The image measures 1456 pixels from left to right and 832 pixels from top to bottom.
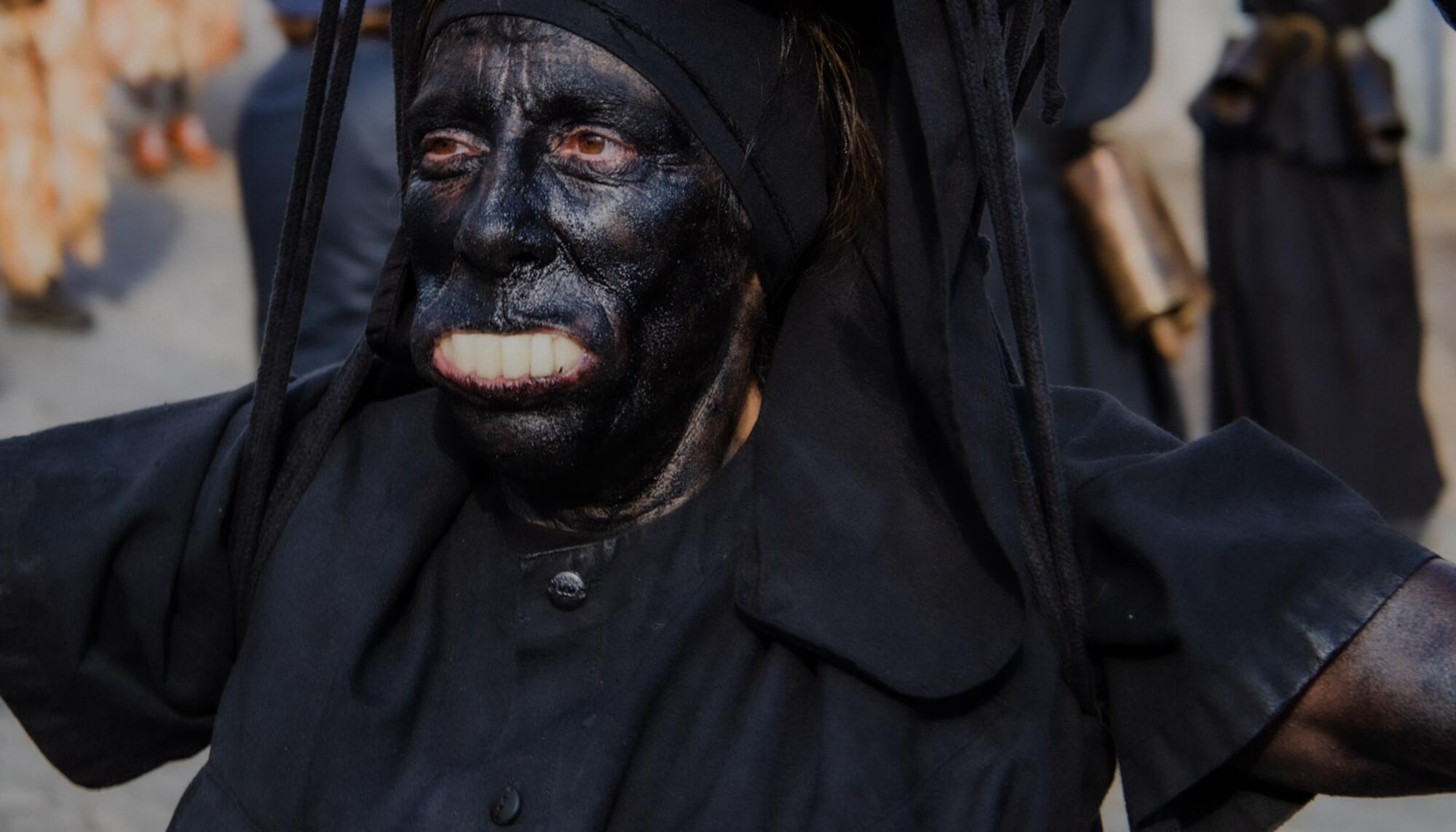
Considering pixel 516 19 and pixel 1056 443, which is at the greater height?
pixel 516 19

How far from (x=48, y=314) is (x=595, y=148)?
25.7ft

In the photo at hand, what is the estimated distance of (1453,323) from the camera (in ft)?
33.1

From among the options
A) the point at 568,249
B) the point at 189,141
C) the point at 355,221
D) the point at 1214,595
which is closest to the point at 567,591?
the point at 568,249

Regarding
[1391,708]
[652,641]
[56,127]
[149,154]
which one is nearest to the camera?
[1391,708]

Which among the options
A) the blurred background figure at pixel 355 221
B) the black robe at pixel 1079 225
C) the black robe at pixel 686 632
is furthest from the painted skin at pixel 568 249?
the black robe at pixel 1079 225

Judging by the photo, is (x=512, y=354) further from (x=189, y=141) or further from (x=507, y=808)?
(x=189, y=141)

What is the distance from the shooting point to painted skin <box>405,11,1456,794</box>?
1880 millimetres

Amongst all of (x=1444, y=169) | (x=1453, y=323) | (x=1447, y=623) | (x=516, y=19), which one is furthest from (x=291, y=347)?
(x=1444, y=169)

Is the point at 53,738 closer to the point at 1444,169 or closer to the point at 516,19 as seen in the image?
the point at 516,19

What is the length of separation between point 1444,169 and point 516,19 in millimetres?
12993

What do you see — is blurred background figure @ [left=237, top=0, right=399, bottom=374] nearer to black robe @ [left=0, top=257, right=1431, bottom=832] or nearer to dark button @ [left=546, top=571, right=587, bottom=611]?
black robe @ [left=0, top=257, right=1431, bottom=832]

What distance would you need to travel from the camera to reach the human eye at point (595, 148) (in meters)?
1.91

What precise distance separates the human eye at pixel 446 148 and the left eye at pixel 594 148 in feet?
0.30

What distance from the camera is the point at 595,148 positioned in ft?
6.30
